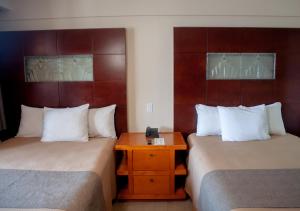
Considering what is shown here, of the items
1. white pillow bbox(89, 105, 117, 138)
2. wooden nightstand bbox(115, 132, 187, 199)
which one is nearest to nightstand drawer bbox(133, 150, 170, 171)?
wooden nightstand bbox(115, 132, 187, 199)

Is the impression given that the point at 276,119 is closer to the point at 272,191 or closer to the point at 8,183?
the point at 272,191

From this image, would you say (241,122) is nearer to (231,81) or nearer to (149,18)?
(231,81)

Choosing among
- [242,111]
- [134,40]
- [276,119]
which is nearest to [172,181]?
[242,111]

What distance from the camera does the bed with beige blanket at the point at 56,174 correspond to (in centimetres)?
132

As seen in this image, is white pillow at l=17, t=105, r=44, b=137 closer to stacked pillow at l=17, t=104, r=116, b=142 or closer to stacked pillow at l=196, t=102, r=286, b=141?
stacked pillow at l=17, t=104, r=116, b=142

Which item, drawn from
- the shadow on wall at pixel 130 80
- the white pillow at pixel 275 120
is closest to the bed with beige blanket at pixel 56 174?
the shadow on wall at pixel 130 80

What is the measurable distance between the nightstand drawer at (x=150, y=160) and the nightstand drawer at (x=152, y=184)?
10cm

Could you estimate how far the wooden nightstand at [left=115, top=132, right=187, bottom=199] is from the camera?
231 cm

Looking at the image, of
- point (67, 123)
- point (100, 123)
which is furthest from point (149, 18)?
point (67, 123)

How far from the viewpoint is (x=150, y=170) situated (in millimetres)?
2334

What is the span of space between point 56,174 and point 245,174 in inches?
54.3

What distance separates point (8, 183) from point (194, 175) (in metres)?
1.49

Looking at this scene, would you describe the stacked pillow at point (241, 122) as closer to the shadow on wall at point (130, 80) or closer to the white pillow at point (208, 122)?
the white pillow at point (208, 122)

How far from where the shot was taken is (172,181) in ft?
7.73
